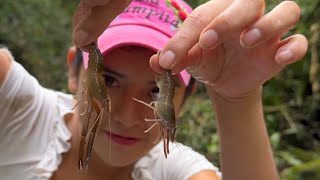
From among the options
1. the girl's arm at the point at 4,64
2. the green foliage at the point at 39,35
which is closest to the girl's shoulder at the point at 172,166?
the girl's arm at the point at 4,64

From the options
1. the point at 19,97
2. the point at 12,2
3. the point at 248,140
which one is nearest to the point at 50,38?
the point at 12,2

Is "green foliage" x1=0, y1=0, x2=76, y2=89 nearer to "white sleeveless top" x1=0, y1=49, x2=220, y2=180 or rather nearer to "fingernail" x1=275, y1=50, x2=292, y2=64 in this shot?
"white sleeveless top" x1=0, y1=49, x2=220, y2=180

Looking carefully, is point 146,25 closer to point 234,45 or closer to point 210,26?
point 234,45

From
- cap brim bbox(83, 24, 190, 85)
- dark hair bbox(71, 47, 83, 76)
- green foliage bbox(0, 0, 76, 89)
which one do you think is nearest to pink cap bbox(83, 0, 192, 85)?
cap brim bbox(83, 24, 190, 85)

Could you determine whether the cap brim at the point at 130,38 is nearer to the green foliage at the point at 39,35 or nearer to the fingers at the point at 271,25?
the fingers at the point at 271,25

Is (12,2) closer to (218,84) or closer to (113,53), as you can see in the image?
(113,53)

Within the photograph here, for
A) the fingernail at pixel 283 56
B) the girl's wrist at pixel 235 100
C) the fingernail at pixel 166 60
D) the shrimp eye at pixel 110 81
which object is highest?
the fingernail at pixel 166 60

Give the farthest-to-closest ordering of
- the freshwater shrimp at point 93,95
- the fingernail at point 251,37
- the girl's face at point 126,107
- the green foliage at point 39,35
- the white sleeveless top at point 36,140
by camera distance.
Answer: the green foliage at point 39,35 → the white sleeveless top at point 36,140 → the girl's face at point 126,107 → the fingernail at point 251,37 → the freshwater shrimp at point 93,95

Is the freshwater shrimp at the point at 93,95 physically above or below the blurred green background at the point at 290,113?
above
